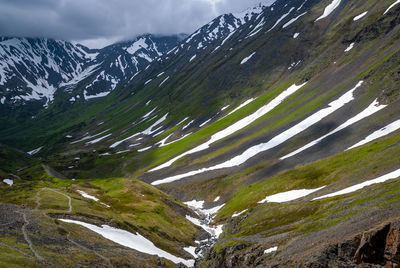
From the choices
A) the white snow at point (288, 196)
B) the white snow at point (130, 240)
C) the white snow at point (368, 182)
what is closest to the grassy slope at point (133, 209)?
the white snow at point (130, 240)

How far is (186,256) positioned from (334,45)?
449 ft

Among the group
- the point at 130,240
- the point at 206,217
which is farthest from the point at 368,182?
the point at 206,217

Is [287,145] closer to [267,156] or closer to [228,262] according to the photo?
[267,156]

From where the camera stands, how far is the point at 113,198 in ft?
274

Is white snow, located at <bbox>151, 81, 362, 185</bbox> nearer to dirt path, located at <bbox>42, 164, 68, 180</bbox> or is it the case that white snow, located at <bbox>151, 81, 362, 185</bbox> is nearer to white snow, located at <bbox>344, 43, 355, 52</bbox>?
white snow, located at <bbox>344, 43, 355, 52</bbox>

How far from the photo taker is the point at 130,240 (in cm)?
5278

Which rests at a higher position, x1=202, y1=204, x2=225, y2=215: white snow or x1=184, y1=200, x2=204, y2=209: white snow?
x1=184, y1=200, x2=204, y2=209: white snow

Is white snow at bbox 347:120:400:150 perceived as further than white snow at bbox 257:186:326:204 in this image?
Yes

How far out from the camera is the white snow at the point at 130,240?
50.4 metres

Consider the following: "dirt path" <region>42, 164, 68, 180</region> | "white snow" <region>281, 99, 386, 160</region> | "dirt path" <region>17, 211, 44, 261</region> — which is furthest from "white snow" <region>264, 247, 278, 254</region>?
"dirt path" <region>42, 164, 68, 180</region>

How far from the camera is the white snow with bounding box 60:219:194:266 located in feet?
165

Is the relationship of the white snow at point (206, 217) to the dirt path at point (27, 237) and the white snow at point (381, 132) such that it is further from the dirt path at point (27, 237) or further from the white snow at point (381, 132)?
the white snow at point (381, 132)

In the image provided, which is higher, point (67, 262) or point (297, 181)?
point (297, 181)

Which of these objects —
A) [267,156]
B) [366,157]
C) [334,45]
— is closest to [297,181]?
[366,157]
